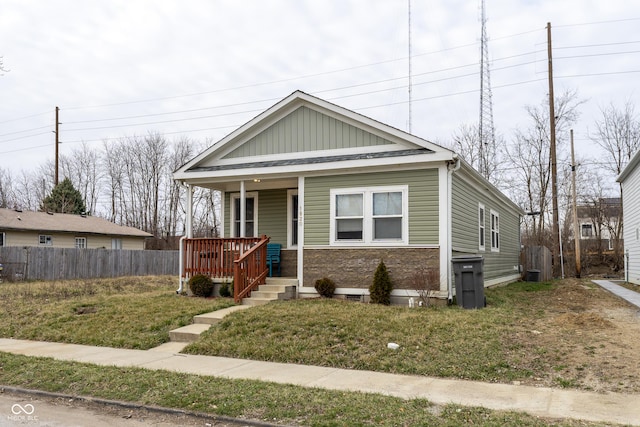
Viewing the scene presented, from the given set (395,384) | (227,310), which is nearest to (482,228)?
(227,310)

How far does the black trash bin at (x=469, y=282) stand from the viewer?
36.1ft

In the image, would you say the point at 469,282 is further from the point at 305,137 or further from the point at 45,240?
the point at 45,240

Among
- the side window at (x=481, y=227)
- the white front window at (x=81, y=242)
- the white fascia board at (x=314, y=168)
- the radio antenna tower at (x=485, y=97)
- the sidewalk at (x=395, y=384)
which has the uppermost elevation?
the radio antenna tower at (x=485, y=97)

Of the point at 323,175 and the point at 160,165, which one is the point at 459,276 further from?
→ the point at 160,165

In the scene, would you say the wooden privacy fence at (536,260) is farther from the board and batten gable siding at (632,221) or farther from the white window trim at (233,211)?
the white window trim at (233,211)

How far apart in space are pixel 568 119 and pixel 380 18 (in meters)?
17.8

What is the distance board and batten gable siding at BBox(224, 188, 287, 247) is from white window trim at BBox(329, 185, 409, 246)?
100 inches

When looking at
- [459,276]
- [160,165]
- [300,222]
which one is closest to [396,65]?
[300,222]

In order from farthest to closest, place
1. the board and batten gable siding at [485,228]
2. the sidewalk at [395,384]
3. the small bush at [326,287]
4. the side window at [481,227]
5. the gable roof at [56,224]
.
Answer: the gable roof at [56,224]
the side window at [481,227]
the board and batten gable siding at [485,228]
the small bush at [326,287]
the sidewalk at [395,384]

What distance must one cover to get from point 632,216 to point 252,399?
17960 mm

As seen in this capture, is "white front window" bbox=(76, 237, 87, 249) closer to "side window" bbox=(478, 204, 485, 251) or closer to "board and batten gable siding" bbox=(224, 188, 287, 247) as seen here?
"board and batten gable siding" bbox=(224, 188, 287, 247)

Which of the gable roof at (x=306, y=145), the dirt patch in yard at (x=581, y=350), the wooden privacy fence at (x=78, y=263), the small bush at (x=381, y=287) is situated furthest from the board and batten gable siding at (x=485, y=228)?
the wooden privacy fence at (x=78, y=263)

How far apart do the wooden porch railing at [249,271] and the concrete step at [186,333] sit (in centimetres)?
212

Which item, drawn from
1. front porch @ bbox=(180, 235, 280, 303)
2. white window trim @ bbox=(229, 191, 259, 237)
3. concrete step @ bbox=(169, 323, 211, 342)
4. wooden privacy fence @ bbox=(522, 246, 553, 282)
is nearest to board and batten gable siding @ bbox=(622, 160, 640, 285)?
wooden privacy fence @ bbox=(522, 246, 553, 282)
